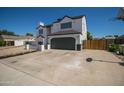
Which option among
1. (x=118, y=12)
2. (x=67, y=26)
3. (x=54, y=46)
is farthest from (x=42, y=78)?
(x=67, y=26)

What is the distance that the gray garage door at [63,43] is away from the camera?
49.5 ft

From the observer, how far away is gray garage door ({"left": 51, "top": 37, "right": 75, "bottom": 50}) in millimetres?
15086

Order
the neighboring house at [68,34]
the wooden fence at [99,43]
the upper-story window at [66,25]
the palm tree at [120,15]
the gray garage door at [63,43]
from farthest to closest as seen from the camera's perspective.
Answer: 1. the upper-story window at [66,25]
2. the gray garage door at [63,43]
3. the neighboring house at [68,34]
4. the wooden fence at [99,43]
5. the palm tree at [120,15]

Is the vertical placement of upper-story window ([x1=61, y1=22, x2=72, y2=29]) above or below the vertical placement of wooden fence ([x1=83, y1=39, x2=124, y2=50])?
above

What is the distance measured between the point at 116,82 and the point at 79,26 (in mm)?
12589

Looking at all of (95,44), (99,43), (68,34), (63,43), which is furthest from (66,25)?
(99,43)

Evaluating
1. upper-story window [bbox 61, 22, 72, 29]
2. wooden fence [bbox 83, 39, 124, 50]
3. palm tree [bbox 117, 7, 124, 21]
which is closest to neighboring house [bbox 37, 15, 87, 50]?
upper-story window [bbox 61, 22, 72, 29]

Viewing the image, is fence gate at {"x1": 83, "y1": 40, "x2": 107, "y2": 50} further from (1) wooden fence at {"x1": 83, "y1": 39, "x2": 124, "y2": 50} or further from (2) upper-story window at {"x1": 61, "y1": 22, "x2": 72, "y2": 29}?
(2) upper-story window at {"x1": 61, "y1": 22, "x2": 72, "y2": 29}

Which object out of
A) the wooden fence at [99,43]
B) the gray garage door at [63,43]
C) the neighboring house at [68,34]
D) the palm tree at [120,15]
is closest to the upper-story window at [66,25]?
the neighboring house at [68,34]

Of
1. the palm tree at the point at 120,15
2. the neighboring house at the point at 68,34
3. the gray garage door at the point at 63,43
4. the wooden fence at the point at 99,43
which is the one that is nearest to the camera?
the palm tree at the point at 120,15

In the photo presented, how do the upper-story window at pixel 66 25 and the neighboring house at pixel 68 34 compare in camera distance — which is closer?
the neighboring house at pixel 68 34

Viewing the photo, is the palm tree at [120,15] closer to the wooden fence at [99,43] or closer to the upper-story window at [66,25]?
the wooden fence at [99,43]

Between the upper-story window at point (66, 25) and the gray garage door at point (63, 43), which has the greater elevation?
the upper-story window at point (66, 25)
